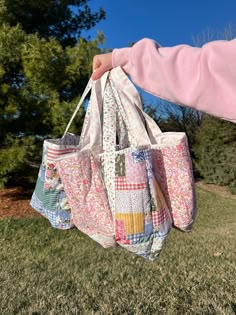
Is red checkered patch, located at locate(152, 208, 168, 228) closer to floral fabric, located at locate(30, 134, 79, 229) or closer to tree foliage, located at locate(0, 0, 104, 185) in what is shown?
floral fabric, located at locate(30, 134, 79, 229)

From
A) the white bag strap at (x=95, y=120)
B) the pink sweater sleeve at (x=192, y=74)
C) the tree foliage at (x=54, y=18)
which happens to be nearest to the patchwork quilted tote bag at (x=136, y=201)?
the white bag strap at (x=95, y=120)

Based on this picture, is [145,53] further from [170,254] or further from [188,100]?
[170,254]

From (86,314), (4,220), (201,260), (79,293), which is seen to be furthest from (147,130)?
(4,220)

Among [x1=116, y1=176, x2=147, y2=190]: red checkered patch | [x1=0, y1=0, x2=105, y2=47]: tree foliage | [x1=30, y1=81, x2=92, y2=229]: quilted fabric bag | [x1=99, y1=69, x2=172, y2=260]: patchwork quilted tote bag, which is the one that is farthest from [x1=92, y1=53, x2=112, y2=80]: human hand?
[x1=0, y1=0, x2=105, y2=47]: tree foliage

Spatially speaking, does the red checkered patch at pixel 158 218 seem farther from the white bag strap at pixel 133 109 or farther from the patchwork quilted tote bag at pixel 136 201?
the white bag strap at pixel 133 109

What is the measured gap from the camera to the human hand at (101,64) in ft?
6.35

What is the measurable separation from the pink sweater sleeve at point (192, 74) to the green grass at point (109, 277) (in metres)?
1.70

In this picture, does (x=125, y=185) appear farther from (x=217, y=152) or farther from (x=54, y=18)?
(x=217, y=152)

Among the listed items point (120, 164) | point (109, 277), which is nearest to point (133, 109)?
point (120, 164)

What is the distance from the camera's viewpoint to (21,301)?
9.96 ft

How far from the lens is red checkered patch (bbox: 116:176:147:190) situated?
6.00 ft

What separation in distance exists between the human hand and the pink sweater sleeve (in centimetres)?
24

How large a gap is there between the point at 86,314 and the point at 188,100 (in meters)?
1.74

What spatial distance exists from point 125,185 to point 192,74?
57 centimetres
